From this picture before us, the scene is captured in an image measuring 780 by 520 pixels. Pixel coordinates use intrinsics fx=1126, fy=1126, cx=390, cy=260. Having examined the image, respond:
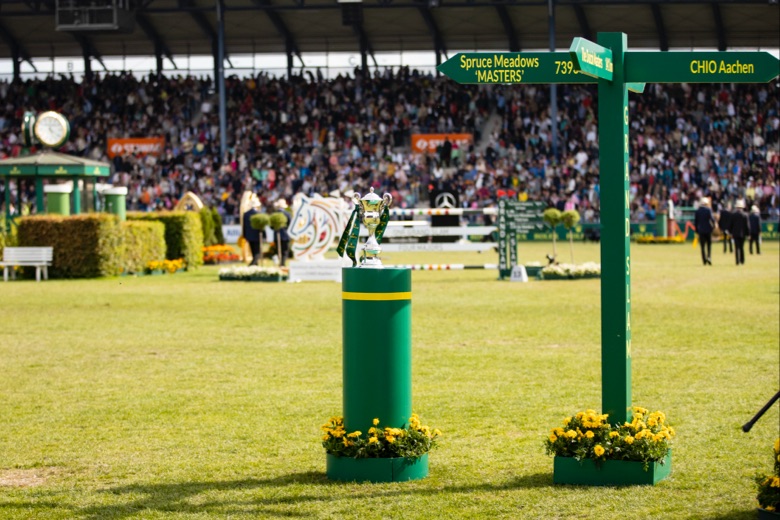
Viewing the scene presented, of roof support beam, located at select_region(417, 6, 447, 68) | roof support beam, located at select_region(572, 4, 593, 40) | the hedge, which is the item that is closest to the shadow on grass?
the hedge

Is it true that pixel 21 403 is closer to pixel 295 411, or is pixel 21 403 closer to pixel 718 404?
pixel 295 411

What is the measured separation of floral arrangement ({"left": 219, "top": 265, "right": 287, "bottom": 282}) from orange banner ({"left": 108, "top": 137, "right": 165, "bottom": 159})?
94.1ft

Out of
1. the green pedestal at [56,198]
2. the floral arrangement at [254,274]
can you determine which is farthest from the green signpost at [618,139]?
the green pedestal at [56,198]

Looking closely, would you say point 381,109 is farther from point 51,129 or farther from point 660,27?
point 51,129

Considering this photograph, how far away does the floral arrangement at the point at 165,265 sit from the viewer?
91.9 ft

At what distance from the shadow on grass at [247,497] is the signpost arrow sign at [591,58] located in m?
2.49

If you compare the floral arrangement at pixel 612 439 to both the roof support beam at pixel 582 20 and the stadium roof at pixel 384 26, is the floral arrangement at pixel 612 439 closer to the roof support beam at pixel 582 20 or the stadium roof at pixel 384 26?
the stadium roof at pixel 384 26

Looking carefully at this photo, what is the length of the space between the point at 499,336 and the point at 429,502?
8557 millimetres

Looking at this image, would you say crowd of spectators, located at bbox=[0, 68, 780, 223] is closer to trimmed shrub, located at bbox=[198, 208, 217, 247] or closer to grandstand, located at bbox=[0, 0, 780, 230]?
grandstand, located at bbox=[0, 0, 780, 230]

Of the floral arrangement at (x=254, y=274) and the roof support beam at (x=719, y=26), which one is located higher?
the roof support beam at (x=719, y=26)

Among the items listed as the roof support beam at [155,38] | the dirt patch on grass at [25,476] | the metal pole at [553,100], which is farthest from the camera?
the roof support beam at [155,38]

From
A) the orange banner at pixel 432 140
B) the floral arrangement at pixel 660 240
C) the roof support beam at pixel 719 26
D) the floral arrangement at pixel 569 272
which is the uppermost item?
the roof support beam at pixel 719 26

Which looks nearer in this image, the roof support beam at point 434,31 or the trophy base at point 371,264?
the trophy base at point 371,264

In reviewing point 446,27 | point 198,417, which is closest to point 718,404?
point 198,417
